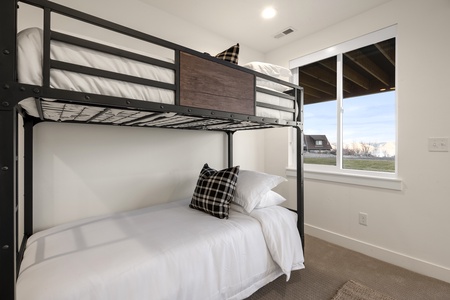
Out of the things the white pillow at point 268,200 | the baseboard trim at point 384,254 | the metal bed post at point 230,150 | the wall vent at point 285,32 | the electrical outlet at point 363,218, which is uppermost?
the wall vent at point 285,32

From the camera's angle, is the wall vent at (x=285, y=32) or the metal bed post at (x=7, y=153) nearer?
the metal bed post at (x=7, y=153)

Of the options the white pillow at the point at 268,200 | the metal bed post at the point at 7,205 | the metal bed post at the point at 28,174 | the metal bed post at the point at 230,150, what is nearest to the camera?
the metal bed post at the point at 7,205

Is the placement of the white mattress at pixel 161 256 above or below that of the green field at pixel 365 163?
below

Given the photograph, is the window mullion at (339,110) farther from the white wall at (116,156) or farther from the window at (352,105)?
the white wall at (116,156)

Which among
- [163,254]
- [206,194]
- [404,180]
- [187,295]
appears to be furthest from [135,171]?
[404,180]

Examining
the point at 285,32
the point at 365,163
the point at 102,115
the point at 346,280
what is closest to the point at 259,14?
the point at 285,32

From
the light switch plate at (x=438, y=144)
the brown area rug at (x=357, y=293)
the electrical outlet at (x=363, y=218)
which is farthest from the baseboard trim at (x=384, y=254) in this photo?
the light switch plate at (x=438, y=144)

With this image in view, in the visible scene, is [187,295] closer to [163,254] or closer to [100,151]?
[163,254]

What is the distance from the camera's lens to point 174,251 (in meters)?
1.15

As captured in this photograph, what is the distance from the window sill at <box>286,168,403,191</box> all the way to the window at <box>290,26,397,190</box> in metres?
0.09

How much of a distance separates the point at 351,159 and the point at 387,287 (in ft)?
3.99

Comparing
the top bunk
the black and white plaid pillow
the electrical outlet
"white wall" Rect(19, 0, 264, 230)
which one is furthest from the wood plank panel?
the electrical outlet

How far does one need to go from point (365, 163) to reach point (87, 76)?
2513mm

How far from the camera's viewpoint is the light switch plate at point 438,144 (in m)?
1.68
